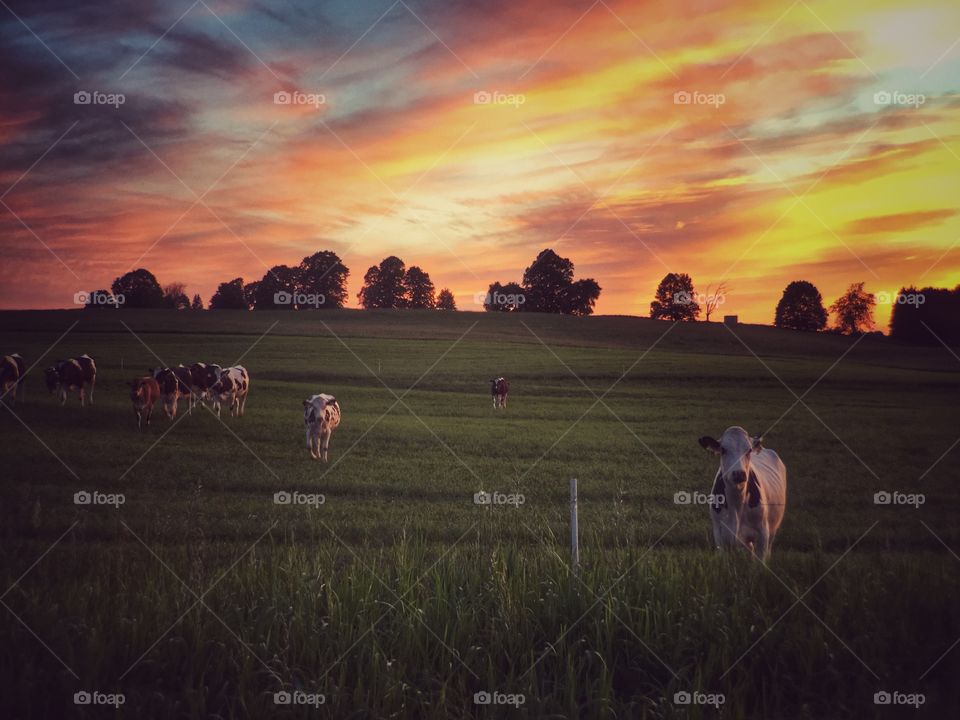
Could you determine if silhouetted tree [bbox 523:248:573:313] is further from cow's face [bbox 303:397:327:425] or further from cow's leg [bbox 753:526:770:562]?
cow's leg [bbox 753:526:770:562]

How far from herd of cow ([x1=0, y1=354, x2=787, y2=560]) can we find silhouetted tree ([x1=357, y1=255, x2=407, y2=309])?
5870cm

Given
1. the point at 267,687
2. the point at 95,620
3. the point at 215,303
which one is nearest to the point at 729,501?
the point at 267,687

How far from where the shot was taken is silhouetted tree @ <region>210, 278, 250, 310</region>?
85.4 meters

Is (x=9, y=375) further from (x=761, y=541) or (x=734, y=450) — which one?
(x=761, y=541)

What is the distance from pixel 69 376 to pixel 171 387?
5.39 metres

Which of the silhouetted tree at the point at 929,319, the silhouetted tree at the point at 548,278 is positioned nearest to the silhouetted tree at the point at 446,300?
the silhouetted tree at the point at 548,278

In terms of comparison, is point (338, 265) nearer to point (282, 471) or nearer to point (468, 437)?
point (468, 437)

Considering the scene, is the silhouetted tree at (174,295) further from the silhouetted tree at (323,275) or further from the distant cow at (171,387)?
the distant cow at (171,387)

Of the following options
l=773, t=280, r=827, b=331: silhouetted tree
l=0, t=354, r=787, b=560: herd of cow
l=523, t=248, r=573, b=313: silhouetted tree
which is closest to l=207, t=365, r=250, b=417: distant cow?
l=0, t=354, r=787, b=560: herd of cow

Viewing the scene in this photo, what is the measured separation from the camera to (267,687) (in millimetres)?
5016

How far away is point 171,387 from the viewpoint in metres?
25.5

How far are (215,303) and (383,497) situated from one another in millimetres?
81168

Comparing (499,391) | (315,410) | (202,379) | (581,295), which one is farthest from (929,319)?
(202,379)

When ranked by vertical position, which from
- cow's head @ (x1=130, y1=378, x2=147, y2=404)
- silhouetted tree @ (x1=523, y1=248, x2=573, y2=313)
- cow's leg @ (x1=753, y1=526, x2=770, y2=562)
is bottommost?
cow's leg @ (x1=753, y1=526, x2=770, y2=562)
